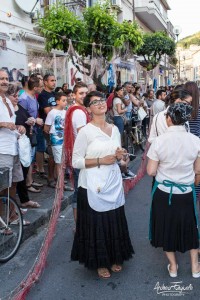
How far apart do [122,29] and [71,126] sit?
6801mm

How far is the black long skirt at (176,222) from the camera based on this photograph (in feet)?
10.7

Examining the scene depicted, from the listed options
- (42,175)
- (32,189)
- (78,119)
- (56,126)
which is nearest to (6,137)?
(78,119)

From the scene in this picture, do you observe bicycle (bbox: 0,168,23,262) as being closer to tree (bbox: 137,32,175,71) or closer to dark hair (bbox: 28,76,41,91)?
dark hair (bbox: 28,76,41,91)

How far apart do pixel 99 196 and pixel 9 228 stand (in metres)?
1.38

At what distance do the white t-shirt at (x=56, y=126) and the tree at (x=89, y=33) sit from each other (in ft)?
10.2

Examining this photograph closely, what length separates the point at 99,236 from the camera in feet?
10.9

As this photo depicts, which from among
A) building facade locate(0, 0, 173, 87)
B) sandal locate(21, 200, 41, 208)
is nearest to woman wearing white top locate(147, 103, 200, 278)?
sandal locate(21, 200, 41, 208)

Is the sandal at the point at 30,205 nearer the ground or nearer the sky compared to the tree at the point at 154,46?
nearer the ground

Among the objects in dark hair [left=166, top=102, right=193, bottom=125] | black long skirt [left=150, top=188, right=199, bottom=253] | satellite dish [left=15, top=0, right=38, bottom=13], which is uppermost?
satellite dish [left=15, top=0, right=38, bottom=13]

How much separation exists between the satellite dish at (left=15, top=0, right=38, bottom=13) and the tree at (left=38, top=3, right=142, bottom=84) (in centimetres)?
58

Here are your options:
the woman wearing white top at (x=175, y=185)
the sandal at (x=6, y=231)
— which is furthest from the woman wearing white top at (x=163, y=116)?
the sandal at (x=6, y=231)

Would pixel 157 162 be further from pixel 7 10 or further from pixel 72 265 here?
pixel 7 10

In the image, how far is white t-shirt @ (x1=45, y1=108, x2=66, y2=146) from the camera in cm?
588

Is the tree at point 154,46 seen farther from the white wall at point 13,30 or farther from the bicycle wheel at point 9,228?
the bicycle wheel at point 9,228
